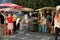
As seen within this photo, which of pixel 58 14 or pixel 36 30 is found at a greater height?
pixel 58 14

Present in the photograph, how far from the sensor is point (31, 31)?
24.5 metres

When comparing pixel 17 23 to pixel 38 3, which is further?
pixel 38 3

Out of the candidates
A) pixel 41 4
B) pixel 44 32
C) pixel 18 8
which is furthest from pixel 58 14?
pixel 41 4

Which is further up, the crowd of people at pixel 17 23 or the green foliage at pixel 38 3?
the green foliage at pixel 38 3

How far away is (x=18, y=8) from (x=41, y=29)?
132 inches

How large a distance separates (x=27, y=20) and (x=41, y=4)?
3.60 m

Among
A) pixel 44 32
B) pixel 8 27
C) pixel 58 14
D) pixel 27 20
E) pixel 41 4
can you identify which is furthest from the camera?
pixel 41 4

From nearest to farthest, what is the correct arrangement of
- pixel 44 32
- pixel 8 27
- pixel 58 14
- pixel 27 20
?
1. pixel 58 14
2. pixel 8 27
3. pixel 44 32
4. pixel 27 20

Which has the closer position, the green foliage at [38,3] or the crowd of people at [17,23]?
the crowd of people at [17,23]

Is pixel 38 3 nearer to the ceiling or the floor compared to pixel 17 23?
nearer to the ceiling

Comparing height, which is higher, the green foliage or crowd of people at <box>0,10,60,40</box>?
the green foliage

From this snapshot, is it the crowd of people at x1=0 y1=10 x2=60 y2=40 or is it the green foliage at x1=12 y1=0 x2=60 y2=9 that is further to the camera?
the green foliage at x1=12 y1=0 x2=60 y2=9

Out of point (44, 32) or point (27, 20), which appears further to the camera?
point (27, 20)

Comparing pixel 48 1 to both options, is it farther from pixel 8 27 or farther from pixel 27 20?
pixel 8 27
